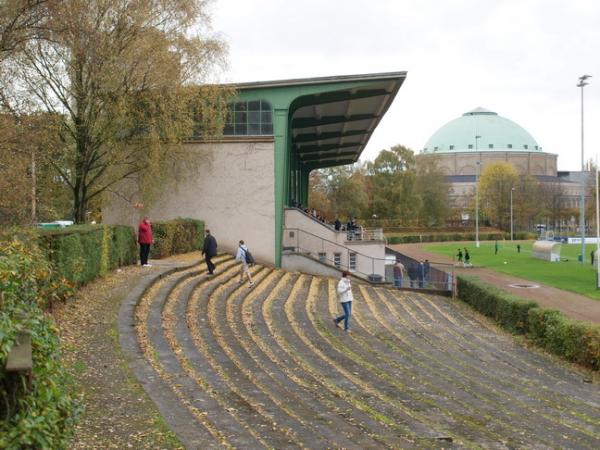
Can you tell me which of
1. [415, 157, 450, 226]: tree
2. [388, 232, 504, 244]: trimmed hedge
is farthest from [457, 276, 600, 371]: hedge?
[415, 157, 450, 226]: tree

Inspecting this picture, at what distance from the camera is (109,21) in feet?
79.6

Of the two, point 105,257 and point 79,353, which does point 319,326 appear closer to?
point 105,257

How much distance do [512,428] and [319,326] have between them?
9150 millimetres

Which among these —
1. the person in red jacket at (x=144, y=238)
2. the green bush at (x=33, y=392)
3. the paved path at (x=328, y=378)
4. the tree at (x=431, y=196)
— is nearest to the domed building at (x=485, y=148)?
the tree at (x=431, y=196)

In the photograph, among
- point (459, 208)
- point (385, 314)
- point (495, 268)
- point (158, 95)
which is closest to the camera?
point (385, 314)

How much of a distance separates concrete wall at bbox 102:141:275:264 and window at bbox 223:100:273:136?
21.7 inches

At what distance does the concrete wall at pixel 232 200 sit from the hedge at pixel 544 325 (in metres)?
10.5

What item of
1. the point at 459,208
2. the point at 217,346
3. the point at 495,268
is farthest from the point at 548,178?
the point at 217,346

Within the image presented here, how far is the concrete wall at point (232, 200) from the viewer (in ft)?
106

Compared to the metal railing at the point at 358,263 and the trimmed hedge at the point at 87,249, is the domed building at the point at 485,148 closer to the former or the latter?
the metal railing at the point at 358,263

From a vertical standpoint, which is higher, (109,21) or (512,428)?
(109,21)

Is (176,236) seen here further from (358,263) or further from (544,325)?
(544,325)

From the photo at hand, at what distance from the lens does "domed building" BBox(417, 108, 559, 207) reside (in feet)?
518

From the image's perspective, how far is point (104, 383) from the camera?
9781 millimetres
